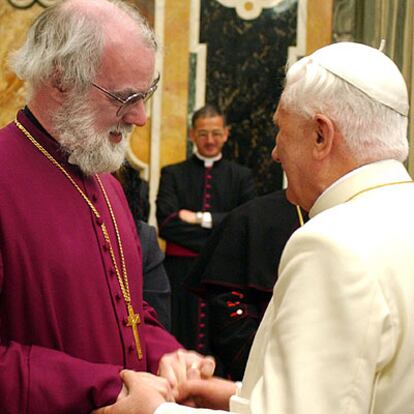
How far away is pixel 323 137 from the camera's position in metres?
2.38

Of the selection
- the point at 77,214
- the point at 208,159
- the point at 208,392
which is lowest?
the point at 208,159

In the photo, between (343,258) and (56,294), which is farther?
(56,294)

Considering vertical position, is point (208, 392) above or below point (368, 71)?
below

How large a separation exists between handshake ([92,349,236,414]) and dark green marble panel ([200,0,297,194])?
526 cm

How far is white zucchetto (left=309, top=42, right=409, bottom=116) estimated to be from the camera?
7.68ft

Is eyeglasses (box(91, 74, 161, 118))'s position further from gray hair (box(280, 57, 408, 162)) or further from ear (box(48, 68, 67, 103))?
gray hair (box(280, 57, 408, 162))

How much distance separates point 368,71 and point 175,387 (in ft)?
3.70

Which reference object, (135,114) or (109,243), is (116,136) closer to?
(135,114)

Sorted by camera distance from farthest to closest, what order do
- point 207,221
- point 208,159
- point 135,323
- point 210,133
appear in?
point 208,159
point 210,133
point 207,221
point 135,323

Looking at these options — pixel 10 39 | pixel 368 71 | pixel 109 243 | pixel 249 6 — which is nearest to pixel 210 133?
pixel 249 6

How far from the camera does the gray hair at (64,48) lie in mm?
3010

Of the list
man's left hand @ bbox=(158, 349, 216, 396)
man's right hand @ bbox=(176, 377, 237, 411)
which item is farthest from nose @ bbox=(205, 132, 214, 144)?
man's right hand @ bbox=(176, 377, 237, 411)

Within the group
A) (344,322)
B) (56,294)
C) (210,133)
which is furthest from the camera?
(210,133)

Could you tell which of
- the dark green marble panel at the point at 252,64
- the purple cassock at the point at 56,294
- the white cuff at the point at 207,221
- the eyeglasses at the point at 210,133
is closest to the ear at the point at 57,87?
the purple cassock at the point at 56,294
